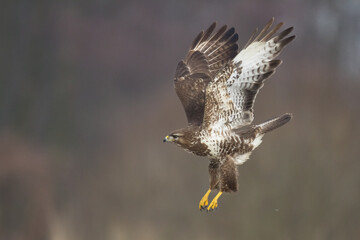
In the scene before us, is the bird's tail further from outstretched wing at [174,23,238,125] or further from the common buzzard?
outstretched wing at [174,23,238,125]

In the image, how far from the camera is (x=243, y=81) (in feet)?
14.9

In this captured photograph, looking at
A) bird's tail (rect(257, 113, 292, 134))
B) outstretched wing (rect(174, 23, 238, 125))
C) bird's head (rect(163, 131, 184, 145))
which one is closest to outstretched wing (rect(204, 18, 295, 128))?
bird's tail (rect(257, 113, 292, 134))

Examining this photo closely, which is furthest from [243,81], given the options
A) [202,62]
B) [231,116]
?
[202,62]

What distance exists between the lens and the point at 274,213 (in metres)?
9.28

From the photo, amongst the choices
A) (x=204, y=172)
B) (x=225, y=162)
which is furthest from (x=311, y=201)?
(x=225, y=162)

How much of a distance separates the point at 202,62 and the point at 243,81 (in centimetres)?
115

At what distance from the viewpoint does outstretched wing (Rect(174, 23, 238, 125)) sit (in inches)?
208

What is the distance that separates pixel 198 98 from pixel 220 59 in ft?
1.70

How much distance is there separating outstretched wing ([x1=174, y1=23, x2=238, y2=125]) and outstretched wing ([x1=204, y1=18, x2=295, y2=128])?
20.9 inches

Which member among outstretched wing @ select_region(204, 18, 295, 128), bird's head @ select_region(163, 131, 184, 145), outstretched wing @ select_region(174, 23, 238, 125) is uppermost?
outstretched wing @ select_region(174, 23, 238, 125)

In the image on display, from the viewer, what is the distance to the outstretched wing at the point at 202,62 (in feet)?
17.3

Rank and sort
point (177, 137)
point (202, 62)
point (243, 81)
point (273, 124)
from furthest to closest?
1. point (202, 62)
2. point (273, 124)
3. point (243, 81)
4. point (177, 137)

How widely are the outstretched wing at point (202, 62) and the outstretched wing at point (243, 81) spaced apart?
1.74ft

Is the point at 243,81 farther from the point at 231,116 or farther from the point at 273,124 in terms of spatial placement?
the point at 273,124
